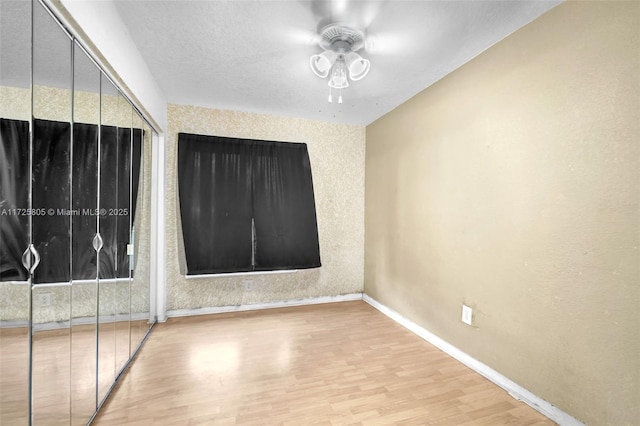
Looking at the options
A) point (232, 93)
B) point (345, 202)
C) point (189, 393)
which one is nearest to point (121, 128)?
point (232, 93)

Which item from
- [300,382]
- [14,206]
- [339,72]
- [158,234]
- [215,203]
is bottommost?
[300,382]

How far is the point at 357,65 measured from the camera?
2.19 m

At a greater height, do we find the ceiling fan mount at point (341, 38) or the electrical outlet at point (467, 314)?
the ceiling fan mount at point (341, 38)

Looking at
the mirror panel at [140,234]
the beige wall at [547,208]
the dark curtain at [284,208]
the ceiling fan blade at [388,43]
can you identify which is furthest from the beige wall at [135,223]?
the beige wall at [547,208]

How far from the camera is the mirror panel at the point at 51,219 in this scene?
1.14 m

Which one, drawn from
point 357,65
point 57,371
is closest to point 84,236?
point 57,371

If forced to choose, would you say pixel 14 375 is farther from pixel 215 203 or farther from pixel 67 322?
pixel 215 203

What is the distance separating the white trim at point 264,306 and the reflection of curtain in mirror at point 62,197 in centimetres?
142

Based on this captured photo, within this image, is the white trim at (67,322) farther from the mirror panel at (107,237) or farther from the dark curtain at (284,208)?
the dark curtain at (284,208)

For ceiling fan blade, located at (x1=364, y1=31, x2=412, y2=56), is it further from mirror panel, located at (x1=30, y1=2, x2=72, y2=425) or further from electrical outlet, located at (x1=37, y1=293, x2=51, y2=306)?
electrical outlet, located at (x1=37, y1=293, x2=51, y2=306)

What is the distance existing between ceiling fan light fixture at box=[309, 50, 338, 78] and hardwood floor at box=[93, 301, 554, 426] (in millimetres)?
2326

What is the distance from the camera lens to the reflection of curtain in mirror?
3.35ft

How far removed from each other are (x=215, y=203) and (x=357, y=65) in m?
2.13

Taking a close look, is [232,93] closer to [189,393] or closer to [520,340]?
[189,393]
